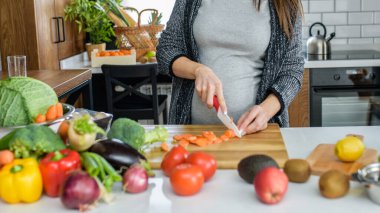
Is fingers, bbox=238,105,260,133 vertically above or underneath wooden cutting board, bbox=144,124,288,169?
above

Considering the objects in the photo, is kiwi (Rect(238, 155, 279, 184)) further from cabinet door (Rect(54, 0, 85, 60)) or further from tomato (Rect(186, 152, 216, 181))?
cabinet door (Rect(54, 0, 85, 60))

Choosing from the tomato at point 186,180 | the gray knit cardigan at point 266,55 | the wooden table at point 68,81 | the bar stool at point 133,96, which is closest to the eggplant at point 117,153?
the tomato at point 186,180

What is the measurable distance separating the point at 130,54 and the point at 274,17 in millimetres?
2124

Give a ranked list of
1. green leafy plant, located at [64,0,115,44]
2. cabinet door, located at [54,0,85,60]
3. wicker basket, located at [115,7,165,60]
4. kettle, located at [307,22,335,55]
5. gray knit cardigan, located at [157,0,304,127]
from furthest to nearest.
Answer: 1. wicker basket, located at [115,7,165,60]
2. green leafy plant, located at [64,0,115,44]
3. cabinet door, located at [54,0,85,60]
4. kettle, located at [307,22,335,55]
5. gray knit cardigan, located at [157,0,304,127]

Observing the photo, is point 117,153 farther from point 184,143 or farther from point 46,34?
point 46,34

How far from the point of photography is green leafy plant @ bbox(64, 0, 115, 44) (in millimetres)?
4020

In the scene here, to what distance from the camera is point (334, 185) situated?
3.84ft

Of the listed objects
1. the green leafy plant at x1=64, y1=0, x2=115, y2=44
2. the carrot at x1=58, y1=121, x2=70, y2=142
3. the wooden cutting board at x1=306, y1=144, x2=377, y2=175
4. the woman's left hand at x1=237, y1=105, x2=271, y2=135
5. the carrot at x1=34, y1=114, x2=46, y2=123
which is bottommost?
the wooden cutting board at x1=306, y1=144, x2=377, y2=175

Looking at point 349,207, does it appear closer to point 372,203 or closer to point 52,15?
point 372,203

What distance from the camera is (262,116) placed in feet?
5.74

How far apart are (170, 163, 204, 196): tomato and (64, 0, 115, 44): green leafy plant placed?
296 cm

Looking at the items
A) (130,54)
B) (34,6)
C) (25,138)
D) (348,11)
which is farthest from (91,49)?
(25,138)

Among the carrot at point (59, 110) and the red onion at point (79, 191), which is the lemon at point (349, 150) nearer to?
the red onion at point (79, 191)

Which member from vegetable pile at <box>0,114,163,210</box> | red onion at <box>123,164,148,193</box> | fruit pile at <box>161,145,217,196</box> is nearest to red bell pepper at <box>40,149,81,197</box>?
vegetable pile at <box>0,114,163,210</box>
